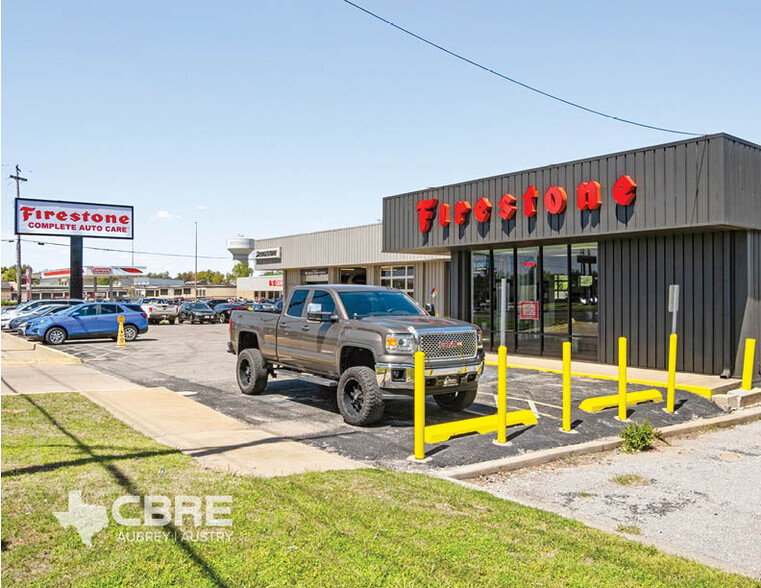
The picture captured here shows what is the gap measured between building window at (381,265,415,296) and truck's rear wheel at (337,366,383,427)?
24299 millimetres

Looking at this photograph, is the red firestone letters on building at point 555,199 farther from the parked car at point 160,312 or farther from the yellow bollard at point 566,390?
the parked car at point 160,312

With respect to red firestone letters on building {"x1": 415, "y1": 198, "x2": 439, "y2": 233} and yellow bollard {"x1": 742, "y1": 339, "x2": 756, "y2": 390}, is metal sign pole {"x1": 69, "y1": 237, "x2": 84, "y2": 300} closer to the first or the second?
red firestone letters on building {"x1": 415, "y1": 198, "x2": 439, "y2": 233}

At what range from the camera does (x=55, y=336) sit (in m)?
24.7

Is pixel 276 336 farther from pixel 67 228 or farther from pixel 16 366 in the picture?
pixel 67 228

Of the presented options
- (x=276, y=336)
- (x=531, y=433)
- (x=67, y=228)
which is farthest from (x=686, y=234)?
(x=67, y=228)

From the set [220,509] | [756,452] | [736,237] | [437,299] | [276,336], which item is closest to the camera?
[220,509]

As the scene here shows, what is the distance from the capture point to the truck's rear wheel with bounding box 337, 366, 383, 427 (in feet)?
28.9

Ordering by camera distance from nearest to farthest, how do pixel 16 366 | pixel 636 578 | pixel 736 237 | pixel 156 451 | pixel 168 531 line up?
pixel 636 578 < pixel 168 531 < pixel 156 451 < pixel 736 237 < pixel 16 366

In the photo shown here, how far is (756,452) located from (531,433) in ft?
9.95

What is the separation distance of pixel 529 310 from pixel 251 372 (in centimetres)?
943

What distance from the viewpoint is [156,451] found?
7.10 m

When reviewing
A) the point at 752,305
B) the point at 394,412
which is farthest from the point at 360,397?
the point at 752,305

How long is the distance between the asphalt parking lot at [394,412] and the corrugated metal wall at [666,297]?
235 centimetres

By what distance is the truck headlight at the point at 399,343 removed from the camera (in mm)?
8750
